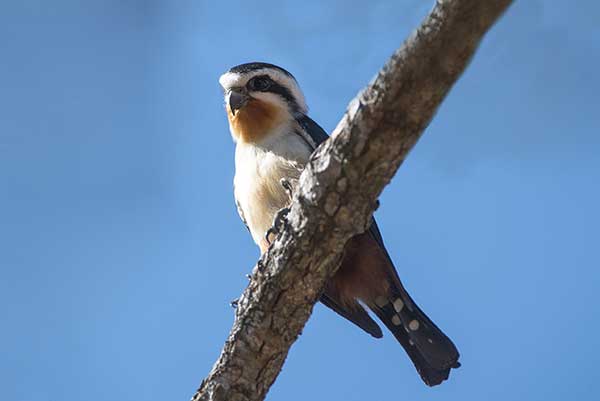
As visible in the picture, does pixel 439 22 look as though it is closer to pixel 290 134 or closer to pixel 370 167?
pixel 370 167

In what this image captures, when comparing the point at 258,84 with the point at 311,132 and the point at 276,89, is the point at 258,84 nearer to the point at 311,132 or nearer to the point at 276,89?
the point at 276,89

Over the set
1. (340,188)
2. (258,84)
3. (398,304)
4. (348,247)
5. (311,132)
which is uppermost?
(258,84)

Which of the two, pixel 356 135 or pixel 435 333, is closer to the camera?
pixel 356 135

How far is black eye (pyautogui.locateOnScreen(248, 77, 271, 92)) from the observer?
252 inches

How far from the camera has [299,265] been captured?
3.96 meters

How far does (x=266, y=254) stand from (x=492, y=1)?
5.45 feet

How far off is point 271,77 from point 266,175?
42.9 inches

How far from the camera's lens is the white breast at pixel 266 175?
220 inches

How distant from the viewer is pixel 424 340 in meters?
5.63

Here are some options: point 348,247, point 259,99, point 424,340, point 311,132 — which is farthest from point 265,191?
point 424,340

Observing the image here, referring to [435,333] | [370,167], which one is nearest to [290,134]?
[435,333]

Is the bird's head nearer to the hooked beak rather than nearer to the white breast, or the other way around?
the hooked beak

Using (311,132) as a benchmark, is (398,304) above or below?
below

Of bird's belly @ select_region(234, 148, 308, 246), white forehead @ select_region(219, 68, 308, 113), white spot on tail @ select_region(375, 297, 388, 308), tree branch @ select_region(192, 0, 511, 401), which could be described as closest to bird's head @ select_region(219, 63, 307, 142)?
white forehead @ select_region(219, 68, 308, 113)
